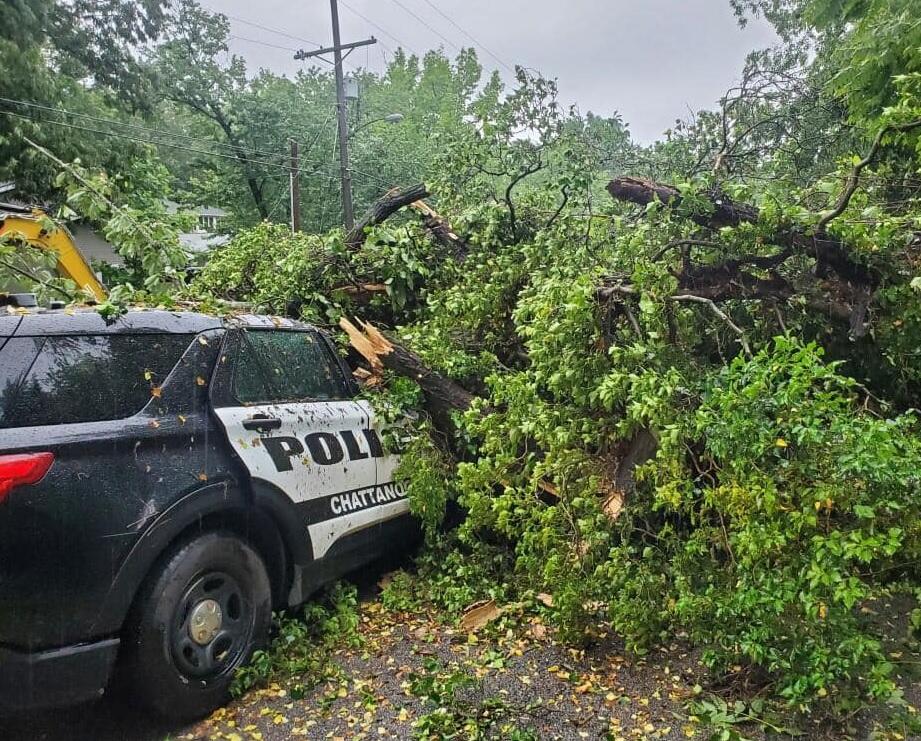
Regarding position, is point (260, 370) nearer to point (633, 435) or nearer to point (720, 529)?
point (633, 435)

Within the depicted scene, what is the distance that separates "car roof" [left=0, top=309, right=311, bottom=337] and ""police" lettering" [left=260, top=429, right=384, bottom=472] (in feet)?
2.10

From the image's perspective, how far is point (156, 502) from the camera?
283 cm

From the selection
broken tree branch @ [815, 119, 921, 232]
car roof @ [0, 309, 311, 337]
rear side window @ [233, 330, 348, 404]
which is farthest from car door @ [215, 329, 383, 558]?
broken tree branch @ [815, 119, 921, 232]

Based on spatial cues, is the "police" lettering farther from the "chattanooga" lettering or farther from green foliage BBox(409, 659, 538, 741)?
green foliage BBox(409, 659, 538, 741)

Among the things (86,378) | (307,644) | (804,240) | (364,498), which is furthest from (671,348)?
(86,378)

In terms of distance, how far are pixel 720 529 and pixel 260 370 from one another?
231cm

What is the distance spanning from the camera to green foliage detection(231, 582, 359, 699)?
325 centimetres

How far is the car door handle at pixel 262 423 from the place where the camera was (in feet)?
11.1

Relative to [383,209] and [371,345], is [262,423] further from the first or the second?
[383,209]

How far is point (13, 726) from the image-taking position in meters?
2.95

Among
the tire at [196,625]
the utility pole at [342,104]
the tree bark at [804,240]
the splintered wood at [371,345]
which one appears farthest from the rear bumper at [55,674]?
the utility pole at [342,104]

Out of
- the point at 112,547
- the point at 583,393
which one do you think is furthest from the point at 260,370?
the point at 583,393

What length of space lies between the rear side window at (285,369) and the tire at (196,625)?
75 cm

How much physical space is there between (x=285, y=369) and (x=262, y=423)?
54 cm
